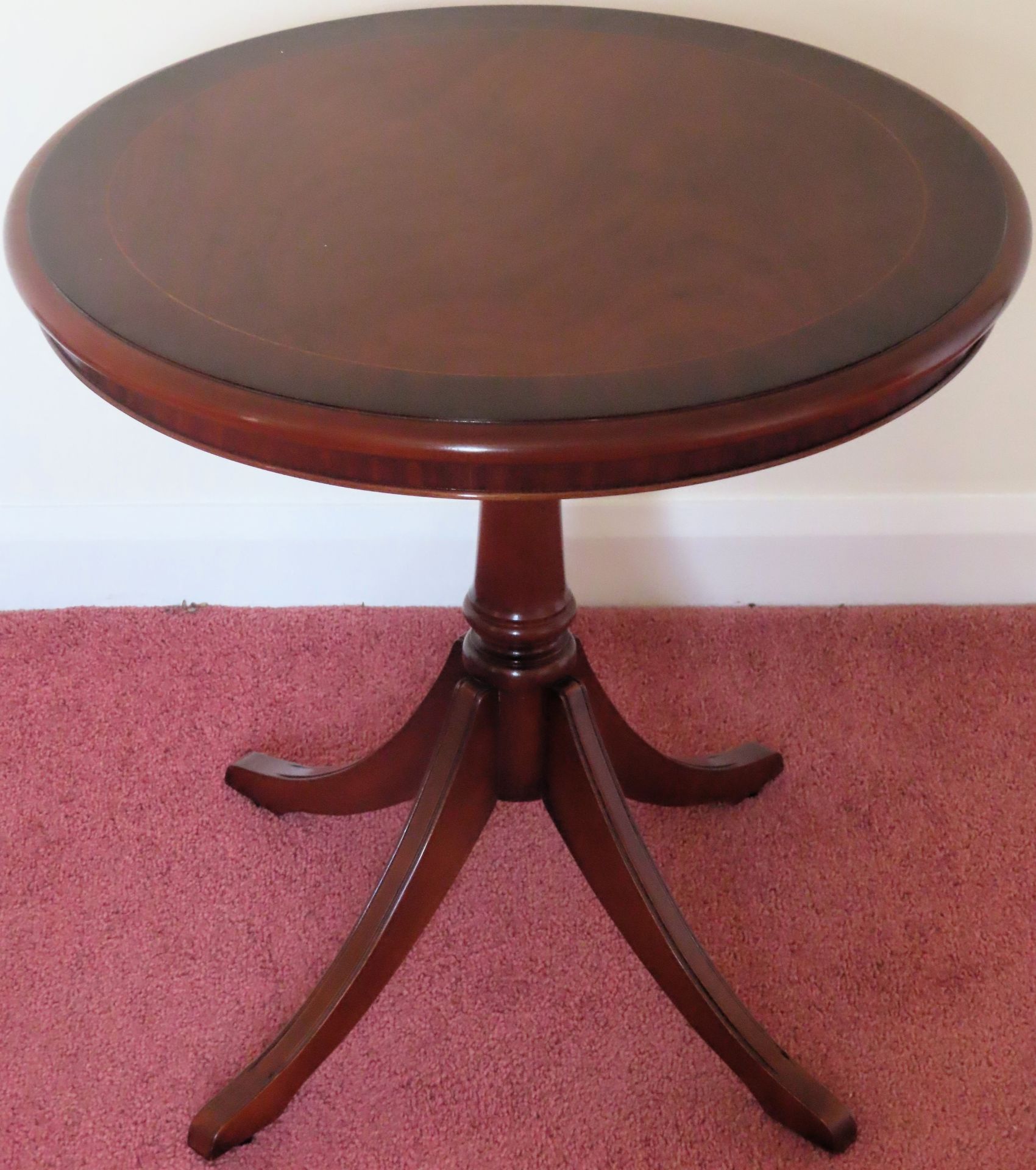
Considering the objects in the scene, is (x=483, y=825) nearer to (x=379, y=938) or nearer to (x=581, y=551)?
(x=379, y=938)

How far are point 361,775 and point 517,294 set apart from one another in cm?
61

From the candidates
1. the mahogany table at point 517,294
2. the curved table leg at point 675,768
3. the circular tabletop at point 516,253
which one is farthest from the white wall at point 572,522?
the circular tabletop at point 516,253

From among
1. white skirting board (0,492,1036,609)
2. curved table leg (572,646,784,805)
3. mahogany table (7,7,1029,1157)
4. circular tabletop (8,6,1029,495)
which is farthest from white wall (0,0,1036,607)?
circular tabletop (8,6,1029,495)

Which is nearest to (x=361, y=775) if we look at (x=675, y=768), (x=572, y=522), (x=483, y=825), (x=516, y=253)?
(x=483, y=825)

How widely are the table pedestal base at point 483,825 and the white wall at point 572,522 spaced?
43 cm

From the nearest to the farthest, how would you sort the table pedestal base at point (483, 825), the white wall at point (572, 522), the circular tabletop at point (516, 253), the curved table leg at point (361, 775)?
the circular tabletop at point (516, 253) → the table pedestal base at point (483, 825) → the curved table leg at point (361, 775) → the white wall at point (572, 522)

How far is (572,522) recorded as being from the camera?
132 cm

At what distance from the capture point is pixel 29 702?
127 cm

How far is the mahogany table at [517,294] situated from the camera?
52cm

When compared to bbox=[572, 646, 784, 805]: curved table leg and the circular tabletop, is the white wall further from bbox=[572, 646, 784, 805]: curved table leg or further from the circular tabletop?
the circular tabletop

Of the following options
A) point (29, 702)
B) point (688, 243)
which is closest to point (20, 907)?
point (29, 702)

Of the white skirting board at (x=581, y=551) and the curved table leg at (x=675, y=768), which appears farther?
the white skirting board at (x=581, y=551)

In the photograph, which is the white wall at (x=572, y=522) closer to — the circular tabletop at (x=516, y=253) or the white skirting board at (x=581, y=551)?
the white skirting board at (x=581, y=551)

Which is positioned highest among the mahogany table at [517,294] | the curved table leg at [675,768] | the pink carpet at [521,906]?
the mahogany table at [517,294]
